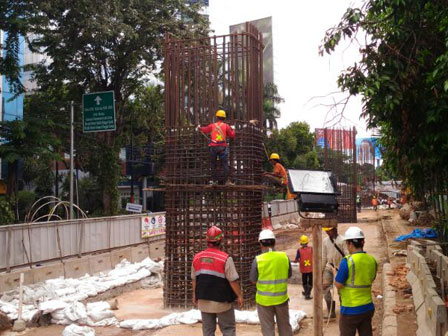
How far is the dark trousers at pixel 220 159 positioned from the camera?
1033cm

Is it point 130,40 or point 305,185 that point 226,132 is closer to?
point 305,185

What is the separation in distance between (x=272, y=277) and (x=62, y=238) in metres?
9.73

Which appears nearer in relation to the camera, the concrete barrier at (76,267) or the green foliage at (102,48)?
the concrete barrier at (76,267)

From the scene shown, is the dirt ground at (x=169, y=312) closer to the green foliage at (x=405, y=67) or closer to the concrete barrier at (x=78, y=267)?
the concrete barrier at (x=78, y=267)

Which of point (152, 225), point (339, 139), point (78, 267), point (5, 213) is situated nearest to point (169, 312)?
point (78, 267)

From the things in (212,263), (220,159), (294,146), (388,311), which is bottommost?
(388,311)

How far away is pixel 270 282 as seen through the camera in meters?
6.36

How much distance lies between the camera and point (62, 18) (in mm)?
22188

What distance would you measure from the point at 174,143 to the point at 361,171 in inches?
1563

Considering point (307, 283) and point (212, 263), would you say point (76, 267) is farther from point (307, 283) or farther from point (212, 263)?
point (212, 263)

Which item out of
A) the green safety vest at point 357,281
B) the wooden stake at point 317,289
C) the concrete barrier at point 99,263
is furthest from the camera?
the concrete barrier at point 99,263

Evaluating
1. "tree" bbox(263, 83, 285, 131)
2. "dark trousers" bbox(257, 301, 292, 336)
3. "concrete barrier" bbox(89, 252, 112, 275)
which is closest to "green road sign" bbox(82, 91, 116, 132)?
"concrete barrier" bbox(89, 252, 112, 275)

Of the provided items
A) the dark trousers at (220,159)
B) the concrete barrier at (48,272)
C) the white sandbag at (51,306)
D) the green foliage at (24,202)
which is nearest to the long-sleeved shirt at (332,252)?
the dark trousers at (220,159)

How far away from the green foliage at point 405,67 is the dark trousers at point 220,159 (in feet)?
11.3
